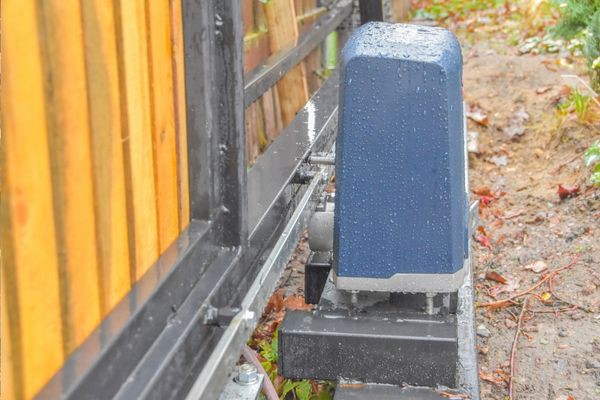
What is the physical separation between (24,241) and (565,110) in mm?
5206

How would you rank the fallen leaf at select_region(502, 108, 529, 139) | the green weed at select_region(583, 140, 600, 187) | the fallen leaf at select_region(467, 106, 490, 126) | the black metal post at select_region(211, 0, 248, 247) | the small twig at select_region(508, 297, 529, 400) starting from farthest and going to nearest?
the fallen leaf at select_region(467, 106, 490, 126)
the fallen leaf at select_region(502, 108, 529, 139)
the green weed at select_region(583, 140, 600, 187)
the small twig at select_region(508, 297, 529, 400)
the black metal post at select_region(211, 0, 248, 247)

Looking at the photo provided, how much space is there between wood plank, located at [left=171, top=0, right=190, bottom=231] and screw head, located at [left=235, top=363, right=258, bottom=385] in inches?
18.0

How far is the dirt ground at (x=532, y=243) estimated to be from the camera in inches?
134

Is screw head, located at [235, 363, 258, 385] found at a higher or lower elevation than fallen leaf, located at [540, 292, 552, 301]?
higher

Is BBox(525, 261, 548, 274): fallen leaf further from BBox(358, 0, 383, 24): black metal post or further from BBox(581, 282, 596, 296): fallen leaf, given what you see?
BBox(358, 0, 383, 24): black metal post

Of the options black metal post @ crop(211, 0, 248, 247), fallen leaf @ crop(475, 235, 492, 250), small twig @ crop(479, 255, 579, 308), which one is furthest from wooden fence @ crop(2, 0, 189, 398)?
fallen leaf @ crop(475, 235, 492, 250)

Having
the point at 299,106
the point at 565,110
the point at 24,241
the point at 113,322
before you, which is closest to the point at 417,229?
the point at 113,322

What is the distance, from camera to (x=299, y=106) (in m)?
4.98

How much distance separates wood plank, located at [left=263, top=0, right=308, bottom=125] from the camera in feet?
14.9

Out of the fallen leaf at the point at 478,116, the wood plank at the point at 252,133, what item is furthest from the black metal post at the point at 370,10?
the wood plank at the point at 252,133

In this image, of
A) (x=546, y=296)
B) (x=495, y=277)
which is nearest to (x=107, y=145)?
(x=546, y=296)

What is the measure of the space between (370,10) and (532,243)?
2461 millimetres

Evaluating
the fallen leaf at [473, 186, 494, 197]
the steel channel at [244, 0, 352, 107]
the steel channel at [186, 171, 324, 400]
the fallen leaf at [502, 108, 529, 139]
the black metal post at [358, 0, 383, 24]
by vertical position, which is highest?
the black metal post at [358, 0, 383, 24]

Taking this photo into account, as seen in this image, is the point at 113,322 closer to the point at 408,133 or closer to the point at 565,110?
the point at 408,133
